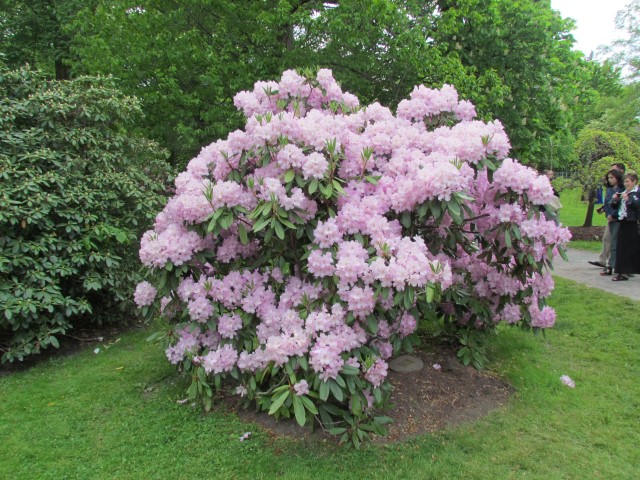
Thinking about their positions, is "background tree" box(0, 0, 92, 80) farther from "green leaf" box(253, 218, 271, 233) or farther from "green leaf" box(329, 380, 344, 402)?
"green leaf" box(329, 380, 344, 402)

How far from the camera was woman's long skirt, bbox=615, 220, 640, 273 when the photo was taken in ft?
22.5

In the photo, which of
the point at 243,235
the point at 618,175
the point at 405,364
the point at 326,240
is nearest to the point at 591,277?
the point at 618,175

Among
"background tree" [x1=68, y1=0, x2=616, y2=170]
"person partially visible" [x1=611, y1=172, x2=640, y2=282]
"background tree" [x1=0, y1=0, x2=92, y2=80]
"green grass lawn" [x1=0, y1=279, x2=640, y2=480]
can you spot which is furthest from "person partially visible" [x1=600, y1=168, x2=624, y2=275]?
"background tree" [x1=0, y1=0, x2=92, y2=80]

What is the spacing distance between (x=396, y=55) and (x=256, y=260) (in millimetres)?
5542

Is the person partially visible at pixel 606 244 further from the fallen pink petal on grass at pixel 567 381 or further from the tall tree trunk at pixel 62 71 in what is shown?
the tall tree trunk at pixel 62 71

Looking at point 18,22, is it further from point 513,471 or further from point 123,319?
point 513,471

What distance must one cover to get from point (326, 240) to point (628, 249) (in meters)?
6.21

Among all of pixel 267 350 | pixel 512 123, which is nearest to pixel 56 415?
pixel 267 350

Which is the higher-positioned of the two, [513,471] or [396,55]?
[396,55]

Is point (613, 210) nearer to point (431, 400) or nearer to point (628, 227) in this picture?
point (628, 227)

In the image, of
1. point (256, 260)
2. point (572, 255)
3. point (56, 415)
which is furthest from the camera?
point (572, 255)

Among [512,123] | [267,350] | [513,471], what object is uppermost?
[512,123]

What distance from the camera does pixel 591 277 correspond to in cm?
756

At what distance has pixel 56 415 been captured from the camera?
3.54 meters
